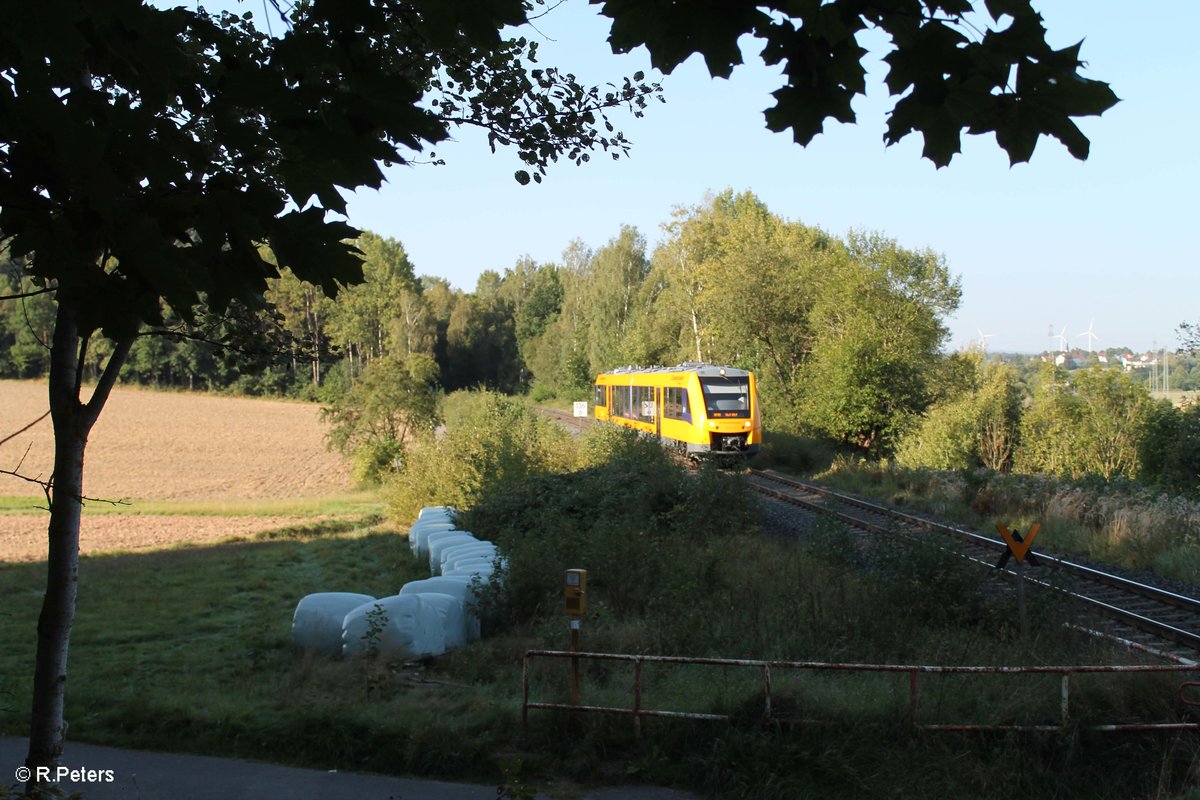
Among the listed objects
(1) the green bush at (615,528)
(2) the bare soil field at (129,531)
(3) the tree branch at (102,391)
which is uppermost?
(3) the tree branch at (102,391)

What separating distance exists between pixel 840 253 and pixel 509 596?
35.2 m

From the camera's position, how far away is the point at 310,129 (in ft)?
9.91

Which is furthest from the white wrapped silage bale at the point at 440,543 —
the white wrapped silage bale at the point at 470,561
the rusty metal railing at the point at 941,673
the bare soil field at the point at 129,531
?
the bare soil field at the point at 129,531

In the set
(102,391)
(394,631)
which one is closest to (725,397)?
(394,631)

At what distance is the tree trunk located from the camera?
4.21 m

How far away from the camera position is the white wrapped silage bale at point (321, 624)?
1041 centimetres

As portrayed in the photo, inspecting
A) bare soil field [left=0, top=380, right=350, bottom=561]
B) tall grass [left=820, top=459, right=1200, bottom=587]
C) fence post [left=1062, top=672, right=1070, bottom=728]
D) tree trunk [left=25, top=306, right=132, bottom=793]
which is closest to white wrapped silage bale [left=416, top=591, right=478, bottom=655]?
fence post [left=1062, top=672, right=1070, bottom=728]

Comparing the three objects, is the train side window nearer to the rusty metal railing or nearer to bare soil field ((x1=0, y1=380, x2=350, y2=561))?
bare soil field ((x1=0, y1=380, x2=350, y2=561))

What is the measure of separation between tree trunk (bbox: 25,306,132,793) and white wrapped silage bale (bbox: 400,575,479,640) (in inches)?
262

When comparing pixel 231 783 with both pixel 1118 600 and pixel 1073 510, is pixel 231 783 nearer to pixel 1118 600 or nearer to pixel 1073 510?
pixel 1118 600

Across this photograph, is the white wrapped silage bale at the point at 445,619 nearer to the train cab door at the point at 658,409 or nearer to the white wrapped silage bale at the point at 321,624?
the white wrapped silage bale at the point at 321,624

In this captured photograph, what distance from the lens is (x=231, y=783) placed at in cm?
675

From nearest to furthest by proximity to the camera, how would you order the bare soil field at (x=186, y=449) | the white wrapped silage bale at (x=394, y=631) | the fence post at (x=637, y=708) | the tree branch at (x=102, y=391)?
the tree branch at (x=102, y=391) < the fence post at (x=637, y=708) < the white wrapped silage bale at (x=394, y=631) < the bare soil field at (x=186, y=449)

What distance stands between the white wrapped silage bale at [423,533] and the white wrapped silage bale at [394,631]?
6954 millimetres
